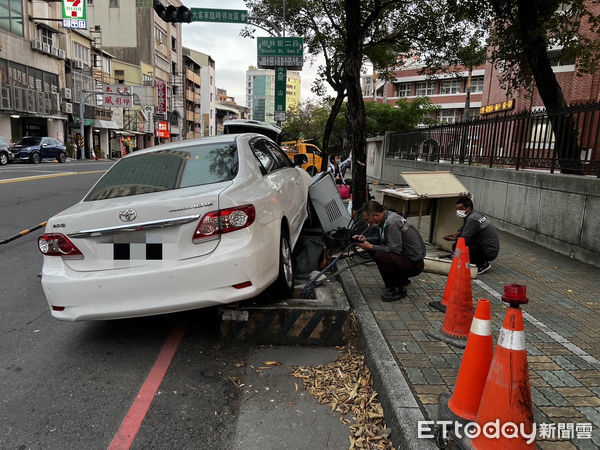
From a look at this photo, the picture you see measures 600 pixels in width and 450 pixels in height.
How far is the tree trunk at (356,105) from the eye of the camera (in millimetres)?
7738

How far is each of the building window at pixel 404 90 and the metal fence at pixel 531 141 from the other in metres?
47.3

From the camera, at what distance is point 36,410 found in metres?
2.82

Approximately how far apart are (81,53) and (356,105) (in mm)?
42912

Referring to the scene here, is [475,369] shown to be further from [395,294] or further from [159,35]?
[159,35]

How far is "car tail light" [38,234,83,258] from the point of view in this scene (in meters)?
3.29

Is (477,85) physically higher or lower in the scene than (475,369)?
higher

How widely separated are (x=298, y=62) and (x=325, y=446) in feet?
52.4

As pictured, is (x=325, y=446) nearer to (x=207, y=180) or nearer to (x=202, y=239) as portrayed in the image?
(x=202, y=239)

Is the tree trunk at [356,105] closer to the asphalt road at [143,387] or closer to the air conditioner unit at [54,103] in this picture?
the asphalt road at [143,387]

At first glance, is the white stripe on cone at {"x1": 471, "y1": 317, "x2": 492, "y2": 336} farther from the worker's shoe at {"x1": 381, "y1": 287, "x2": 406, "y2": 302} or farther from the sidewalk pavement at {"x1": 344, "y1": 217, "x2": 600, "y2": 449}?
the worker's shoe at {"x1": 381, "y1": 287, "x2": 406, "y2": 302}

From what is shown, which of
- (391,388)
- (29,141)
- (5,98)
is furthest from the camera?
(5,98)

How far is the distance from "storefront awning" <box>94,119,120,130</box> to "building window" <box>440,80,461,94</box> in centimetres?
3830

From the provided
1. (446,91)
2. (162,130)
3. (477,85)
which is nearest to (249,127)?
(446,91)

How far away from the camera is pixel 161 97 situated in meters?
59.7
